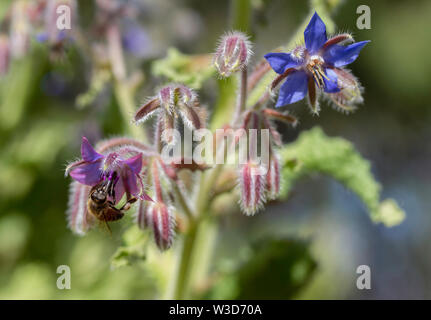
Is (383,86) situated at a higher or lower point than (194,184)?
higher

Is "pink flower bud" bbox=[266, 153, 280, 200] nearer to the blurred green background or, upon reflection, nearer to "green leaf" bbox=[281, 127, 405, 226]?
"green leaf" bbox=[281, 127, 405, 226]

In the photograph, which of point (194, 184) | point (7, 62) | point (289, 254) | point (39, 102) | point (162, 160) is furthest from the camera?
point (39, 102)

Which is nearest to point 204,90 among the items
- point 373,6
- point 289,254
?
point 289,254

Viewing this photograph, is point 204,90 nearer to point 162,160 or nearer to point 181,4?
point 162,160

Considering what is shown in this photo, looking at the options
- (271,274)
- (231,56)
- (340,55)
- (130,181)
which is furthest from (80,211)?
(340,55)

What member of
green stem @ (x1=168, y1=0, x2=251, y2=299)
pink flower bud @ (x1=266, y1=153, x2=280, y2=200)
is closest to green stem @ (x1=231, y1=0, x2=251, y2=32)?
green stem @ (x1=168, y1=0, x2=251, y2=299)
